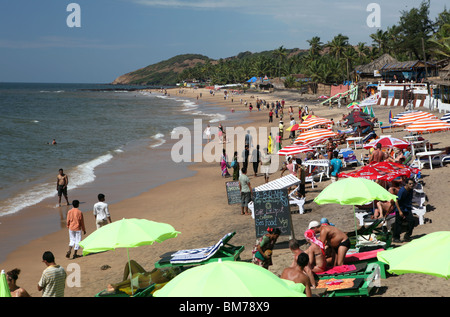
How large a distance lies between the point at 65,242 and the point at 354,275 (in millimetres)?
8461

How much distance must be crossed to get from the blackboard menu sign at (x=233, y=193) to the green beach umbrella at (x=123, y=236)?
7400 millimetres

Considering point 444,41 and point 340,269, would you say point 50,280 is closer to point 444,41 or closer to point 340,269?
point 340,269

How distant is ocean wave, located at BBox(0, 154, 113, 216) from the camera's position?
1764 centimetres

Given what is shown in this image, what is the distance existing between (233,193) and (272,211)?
4.40 meters

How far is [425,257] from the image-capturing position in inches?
212

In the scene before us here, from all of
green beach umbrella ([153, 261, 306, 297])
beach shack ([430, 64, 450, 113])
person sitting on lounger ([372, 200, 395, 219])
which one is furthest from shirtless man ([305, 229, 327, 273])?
beach shack ([430, 64, 450, 113])

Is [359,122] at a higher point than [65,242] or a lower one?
higher

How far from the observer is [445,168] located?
1540 cm

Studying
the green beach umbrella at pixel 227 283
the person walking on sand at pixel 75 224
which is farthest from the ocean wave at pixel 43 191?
the green beach umbrella at pixel 227 283

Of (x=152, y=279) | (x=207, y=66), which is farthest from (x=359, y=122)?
(x=207, y=66)

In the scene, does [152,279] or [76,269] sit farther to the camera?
[76,269]

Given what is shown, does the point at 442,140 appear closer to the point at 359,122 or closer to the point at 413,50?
the point at 359,122

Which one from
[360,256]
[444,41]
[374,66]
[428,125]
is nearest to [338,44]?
[374,66]
